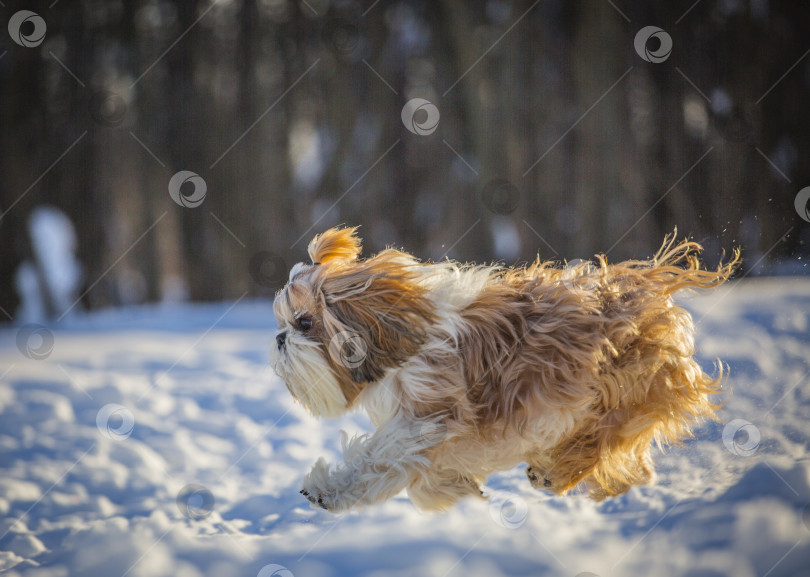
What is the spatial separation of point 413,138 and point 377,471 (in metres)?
3.46

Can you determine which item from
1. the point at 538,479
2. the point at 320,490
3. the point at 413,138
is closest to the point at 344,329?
the point at 320,490

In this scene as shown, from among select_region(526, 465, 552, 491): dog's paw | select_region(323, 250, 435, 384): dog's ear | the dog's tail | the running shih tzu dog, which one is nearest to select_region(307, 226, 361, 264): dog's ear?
the running shih tzu dog

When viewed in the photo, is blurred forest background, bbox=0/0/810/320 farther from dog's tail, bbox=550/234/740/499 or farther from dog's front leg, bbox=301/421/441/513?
dog's front leg, bbox=301/421/441/513

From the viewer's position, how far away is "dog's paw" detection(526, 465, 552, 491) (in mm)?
2641

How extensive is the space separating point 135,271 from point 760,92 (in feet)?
16.9

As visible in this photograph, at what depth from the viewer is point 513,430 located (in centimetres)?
235

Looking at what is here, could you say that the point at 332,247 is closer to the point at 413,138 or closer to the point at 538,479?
the point at 538,479

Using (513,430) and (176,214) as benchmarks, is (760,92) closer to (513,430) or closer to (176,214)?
(513,430)

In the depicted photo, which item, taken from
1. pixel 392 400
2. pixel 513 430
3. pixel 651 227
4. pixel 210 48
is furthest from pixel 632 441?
pixel 210 48

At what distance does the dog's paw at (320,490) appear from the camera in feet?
7.73

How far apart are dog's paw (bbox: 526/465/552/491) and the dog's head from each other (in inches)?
31.1

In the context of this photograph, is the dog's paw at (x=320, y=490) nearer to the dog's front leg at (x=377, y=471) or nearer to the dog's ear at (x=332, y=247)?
the dog's front leg at (x=377, y=471)

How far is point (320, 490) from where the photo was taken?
2.37 m

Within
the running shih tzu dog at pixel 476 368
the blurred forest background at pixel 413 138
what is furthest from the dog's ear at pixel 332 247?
the blurred forest background at pixel 413 138
